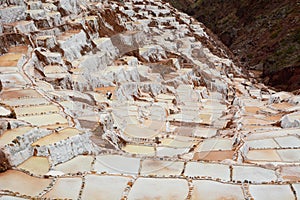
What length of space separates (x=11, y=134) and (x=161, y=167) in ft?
14.8

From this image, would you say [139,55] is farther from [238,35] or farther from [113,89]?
[238,35]

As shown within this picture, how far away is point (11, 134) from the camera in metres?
11.2

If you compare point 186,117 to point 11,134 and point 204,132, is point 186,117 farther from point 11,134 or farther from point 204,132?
point 11,134

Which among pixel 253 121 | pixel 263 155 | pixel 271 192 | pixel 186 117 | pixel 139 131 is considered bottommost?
pixel 186 117

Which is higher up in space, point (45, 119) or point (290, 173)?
point (290, 173)

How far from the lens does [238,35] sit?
60.3m

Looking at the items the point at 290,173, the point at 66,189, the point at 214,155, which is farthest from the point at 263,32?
the point at 66,189

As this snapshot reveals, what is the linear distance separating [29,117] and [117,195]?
545 centimetres

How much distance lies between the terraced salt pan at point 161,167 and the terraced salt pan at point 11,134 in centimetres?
370

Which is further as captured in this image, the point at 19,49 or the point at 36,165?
the point at 19,49

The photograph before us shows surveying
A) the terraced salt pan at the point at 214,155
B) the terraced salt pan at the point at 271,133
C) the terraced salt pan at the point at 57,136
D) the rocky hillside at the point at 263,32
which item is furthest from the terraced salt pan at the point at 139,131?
the rocky hillside at the point at 263,32

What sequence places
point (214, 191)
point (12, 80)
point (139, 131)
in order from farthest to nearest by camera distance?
point (139, 131) < point (12, 80) < point (214, 191)

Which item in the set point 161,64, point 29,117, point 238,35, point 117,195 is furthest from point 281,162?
point 238,35

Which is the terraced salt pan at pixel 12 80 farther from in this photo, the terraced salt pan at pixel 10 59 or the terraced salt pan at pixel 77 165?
→ the terraced salt pan at pixel 77 165
